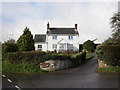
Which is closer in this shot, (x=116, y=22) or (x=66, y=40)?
(x=116, y=22)

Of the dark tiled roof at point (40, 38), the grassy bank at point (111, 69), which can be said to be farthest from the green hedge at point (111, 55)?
the dark tiled roof at point (40, 38)

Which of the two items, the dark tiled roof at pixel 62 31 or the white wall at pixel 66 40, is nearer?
the white wall at pixel 66 40

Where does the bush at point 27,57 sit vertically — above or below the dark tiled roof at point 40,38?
below

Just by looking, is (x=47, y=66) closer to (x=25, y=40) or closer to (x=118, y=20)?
(x=25, y=40)

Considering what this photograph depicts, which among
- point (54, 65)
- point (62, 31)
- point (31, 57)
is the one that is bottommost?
point (54, 65)

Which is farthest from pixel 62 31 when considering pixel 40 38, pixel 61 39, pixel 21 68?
pixel 21 68

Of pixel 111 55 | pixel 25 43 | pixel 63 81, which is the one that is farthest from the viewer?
pixel 25 43

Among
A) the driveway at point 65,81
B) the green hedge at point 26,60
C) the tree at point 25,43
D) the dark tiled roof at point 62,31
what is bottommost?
the driveway at point 65,81

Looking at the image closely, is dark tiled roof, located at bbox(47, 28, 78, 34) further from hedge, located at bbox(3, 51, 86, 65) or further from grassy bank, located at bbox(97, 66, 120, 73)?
grassy bank, located at bbox(97, 66, 120, 73)

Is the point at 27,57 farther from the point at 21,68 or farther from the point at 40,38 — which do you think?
the point at 40,38

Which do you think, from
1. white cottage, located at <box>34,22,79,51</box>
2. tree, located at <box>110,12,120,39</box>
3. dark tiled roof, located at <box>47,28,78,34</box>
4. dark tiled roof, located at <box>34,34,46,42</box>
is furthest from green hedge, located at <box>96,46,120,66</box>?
dark tiled roof, located at <box>34,34,46,42</box>

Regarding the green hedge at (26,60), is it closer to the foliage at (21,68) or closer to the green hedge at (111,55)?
the foliage at (21,68)

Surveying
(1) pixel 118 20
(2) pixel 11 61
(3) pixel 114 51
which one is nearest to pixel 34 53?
(2) pixel 11 61

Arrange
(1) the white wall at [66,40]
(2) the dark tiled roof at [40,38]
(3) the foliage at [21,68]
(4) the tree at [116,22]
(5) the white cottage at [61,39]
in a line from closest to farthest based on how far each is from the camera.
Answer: (3) the foliage at [21,68] < (4) the tree at [116,22] < (5) the white cottage at [61,39] < (1) the white wall at [66,40] < (2) the dark tiled roof at [40,38]
